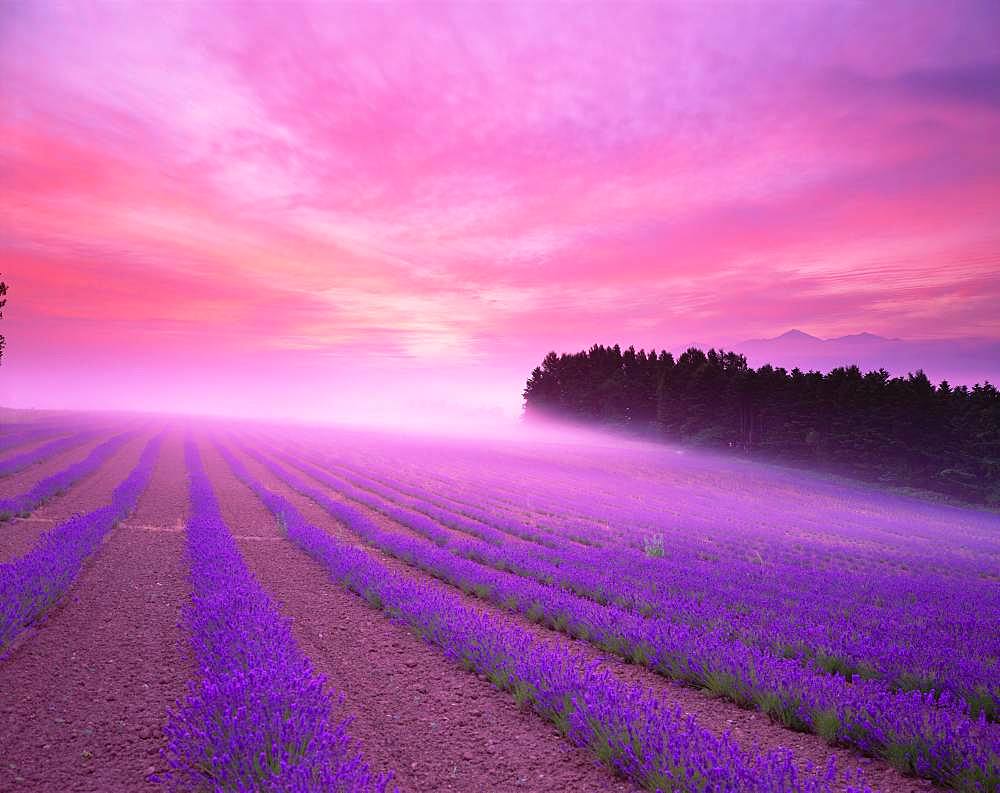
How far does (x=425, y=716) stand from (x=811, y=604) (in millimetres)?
6351

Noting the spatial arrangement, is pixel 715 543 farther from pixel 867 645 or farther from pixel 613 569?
pixel 867 645

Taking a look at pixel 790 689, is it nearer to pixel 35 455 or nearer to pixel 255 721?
pixel 255 721

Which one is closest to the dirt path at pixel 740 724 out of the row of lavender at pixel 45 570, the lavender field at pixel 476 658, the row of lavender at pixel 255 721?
the lavender field at pixel 476 658

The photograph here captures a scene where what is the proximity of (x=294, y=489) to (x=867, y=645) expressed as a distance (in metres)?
19.3

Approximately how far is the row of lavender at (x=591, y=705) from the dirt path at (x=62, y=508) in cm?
671

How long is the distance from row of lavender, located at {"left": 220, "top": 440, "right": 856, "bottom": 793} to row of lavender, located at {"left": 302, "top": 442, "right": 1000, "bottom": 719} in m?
2.13

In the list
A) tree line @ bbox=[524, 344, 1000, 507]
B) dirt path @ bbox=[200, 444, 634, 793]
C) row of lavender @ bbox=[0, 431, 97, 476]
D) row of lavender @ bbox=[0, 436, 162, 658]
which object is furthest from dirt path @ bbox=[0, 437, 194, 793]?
tree line @ bbox=[524, 344, 1000, 507]

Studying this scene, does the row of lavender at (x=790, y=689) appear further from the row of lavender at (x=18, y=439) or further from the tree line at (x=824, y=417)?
the tree line at (x=824, y=417)

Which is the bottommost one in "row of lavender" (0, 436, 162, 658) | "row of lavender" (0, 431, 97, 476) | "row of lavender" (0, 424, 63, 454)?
"row of lavender" (0, 436, 162, 658)

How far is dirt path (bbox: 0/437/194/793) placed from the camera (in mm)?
3918

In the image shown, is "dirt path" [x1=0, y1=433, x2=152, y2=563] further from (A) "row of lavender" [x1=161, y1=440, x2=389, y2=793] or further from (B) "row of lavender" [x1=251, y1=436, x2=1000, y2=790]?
(B) "row of lavender" [x1=251, y1=436, x2=1000, y2=790]

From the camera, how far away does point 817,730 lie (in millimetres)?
4469

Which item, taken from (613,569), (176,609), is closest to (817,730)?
(613,569)

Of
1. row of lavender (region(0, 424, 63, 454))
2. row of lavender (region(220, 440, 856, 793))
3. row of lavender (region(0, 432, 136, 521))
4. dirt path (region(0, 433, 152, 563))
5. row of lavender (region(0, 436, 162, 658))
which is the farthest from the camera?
row of lavender (region(0, 424, 63, 454))
